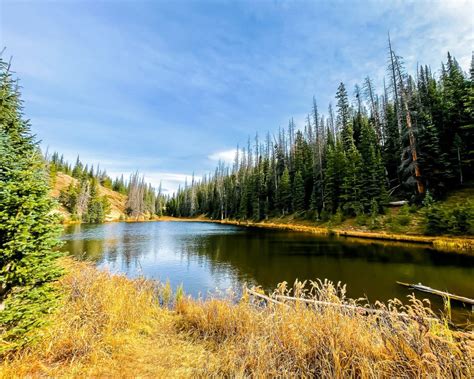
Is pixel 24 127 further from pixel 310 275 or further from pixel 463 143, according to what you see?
pixel 463 143

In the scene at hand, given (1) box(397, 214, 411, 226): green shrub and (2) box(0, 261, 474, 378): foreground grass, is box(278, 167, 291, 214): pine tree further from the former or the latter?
(2) box(0, 261, 474, 378): foreground grass

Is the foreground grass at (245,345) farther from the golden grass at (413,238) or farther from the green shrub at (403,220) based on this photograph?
the green shrub at (403,220)

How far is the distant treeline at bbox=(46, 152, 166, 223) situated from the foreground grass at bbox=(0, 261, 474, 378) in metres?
31.9

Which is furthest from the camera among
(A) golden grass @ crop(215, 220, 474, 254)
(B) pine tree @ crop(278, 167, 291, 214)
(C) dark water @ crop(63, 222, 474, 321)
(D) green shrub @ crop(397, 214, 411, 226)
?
(B) pine tree @ crop(278, 167, 291, 214)

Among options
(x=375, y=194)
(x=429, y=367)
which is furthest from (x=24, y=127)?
(x=375, y=194)

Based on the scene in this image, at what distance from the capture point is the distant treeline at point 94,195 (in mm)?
62938

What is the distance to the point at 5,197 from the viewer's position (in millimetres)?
3148

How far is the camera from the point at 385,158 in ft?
112

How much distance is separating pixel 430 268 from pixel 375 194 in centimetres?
1790

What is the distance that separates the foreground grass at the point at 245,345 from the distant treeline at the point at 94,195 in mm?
31928

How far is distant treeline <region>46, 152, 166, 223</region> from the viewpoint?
6294cm

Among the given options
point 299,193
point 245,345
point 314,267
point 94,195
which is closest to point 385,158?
point 299,193

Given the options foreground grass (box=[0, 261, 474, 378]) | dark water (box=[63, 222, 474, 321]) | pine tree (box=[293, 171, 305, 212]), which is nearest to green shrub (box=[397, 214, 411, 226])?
dark water (box=[63, 222, 474, 321])

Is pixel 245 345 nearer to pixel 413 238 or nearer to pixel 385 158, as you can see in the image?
pixel 413 238
